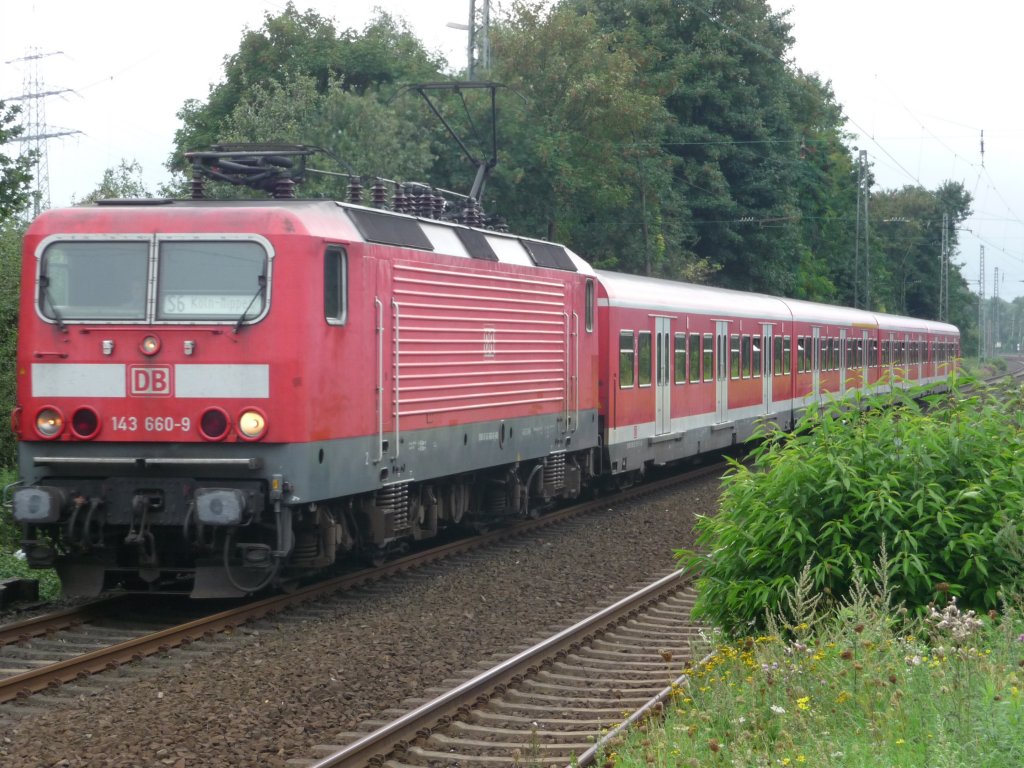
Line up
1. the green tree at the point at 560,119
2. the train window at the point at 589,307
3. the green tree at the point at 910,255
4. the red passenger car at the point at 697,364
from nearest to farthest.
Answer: the train window at the point at 589,307 < the red passenger car at the point at 697,364 < the green tree at the point at 560,119 < the green tree at the point at 910,255

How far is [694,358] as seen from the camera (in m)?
22.4

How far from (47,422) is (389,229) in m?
3.40

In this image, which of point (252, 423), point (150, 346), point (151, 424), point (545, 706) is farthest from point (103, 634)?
point (545, 706)

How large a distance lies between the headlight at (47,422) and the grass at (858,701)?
17.7ft

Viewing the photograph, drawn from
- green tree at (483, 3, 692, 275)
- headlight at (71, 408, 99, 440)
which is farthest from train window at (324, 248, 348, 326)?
green tree at (483, 3, 692, 275)

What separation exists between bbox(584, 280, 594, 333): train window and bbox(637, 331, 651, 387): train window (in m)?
2.28

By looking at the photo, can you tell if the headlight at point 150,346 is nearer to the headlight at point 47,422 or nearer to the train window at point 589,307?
the headlight at point 47,422

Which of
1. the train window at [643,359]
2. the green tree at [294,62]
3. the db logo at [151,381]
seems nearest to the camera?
the db logo at [151,381]

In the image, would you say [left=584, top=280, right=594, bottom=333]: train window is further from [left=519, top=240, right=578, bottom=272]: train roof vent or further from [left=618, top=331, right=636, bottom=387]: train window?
[left=618, top=331, right=636, bottom=387]: train window

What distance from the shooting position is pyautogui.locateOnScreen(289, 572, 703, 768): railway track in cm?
709

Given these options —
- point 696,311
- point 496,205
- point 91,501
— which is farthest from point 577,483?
point 496,205

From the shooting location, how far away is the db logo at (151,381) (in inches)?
408

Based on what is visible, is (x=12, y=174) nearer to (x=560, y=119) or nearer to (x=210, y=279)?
(x=210, y=279)

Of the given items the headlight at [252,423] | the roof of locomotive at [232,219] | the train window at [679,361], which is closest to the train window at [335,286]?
the roof of locomotive at [232,219]
